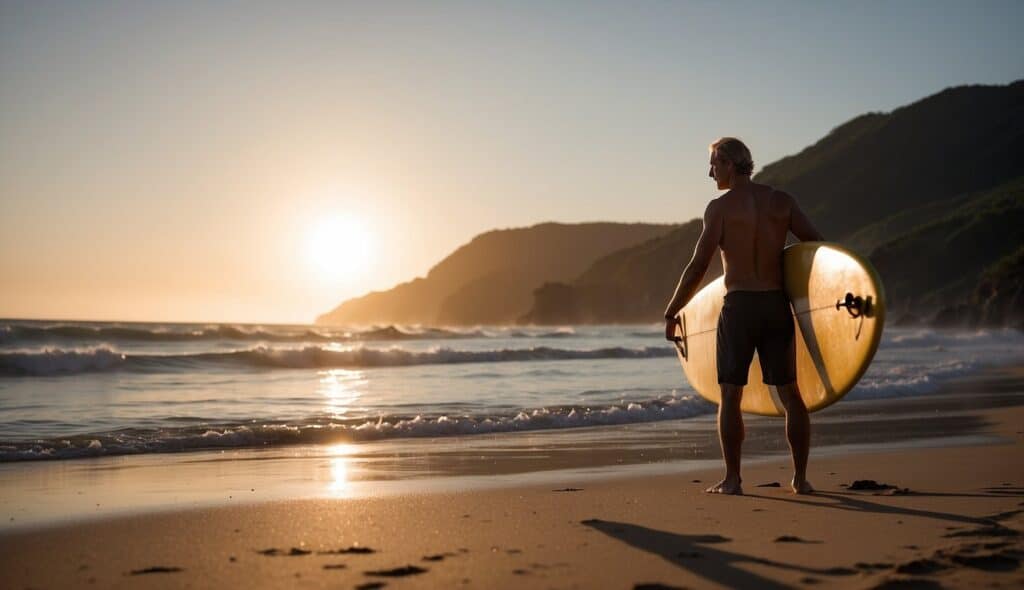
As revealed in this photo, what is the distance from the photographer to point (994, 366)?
18.7 m

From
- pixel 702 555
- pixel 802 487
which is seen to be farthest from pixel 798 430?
pixel 702 555

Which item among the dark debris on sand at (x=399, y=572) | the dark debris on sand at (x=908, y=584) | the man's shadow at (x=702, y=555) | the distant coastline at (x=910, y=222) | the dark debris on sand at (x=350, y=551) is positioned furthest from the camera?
the distant coastline at (x=910, y=222)

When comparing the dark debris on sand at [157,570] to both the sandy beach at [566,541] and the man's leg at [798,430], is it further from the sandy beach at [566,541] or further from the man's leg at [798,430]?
the man's leg at [798,430]

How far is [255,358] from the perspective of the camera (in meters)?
21.0

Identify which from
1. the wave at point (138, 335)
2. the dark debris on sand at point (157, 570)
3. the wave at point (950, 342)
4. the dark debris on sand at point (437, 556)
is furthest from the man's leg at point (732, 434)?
the wave at point (138, 335)

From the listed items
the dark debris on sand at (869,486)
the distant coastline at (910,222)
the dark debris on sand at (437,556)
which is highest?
the distant coastline at (910,222)

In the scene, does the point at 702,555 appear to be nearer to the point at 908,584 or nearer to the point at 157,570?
the point at 908,584

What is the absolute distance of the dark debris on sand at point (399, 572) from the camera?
11.0ft

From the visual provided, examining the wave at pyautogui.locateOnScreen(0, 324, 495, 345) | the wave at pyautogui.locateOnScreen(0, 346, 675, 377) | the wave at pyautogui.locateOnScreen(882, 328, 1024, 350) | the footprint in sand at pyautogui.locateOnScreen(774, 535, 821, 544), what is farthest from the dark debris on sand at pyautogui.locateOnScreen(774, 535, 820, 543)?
the wave at pyautogui.locateOnScreen(0, 324, 495, 345)

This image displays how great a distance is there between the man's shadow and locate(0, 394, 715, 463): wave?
4.55 metres

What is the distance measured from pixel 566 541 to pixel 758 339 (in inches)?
71.4

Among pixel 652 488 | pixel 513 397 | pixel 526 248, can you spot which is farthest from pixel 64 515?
pixel 526 248

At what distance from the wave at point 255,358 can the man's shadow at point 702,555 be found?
1427 centimetres

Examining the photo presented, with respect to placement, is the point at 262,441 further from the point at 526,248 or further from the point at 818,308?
the point at 526,248
